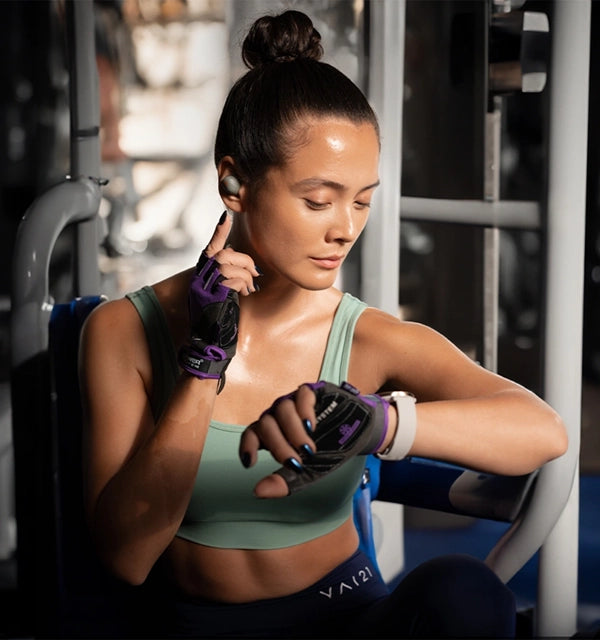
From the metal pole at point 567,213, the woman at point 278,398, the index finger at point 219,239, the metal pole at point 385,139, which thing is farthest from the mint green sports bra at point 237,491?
the metal pole at point 385,139

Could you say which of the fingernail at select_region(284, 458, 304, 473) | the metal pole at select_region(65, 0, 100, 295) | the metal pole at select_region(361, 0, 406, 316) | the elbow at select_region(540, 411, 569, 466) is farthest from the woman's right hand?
the metal pole at select_region(361, 0, 406, 316)

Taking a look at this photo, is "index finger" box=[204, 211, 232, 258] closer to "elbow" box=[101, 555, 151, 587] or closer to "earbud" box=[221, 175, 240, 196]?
"earbud" box=[221, 175, 240, 196]

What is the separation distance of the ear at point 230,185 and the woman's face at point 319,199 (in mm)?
29

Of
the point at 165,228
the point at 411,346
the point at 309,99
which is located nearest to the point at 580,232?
the point at 411,346

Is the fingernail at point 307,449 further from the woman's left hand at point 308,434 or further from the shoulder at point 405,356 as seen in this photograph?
the shoulder at point 405,356

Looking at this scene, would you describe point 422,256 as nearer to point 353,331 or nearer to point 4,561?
point 4,561

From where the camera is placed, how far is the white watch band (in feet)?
2.02

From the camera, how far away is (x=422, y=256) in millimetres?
3152

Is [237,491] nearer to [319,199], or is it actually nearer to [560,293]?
[319,199]

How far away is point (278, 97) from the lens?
67 centimetres

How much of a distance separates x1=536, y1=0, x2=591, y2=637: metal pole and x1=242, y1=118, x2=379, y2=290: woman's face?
26 centimetres

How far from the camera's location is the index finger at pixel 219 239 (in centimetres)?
65

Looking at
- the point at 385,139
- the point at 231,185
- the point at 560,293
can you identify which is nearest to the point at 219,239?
the point at 231,185

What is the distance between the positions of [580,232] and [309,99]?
1.12 ft
